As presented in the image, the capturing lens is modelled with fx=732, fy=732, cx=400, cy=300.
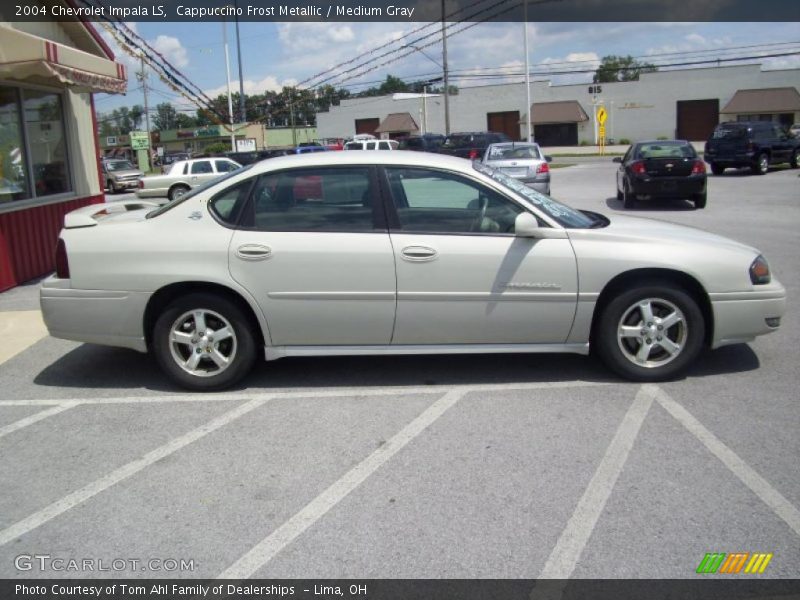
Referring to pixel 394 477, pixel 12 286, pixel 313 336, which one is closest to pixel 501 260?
pixel 313 336

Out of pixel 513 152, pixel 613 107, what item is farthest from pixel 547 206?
pixel 613 107

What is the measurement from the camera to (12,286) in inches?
363

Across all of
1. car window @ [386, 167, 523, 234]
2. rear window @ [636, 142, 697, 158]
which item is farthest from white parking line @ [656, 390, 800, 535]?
rear window @ [636, 142, 697, 158]

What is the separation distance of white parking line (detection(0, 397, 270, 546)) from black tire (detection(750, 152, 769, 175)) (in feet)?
77.3

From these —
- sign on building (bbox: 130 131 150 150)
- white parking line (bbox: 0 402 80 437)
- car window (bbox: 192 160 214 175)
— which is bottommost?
white parking line (bbox: 0 402 80 437)

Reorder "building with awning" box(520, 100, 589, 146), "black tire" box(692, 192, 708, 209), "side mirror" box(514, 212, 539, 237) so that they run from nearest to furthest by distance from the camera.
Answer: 1. "side mirror" box(514, 212, 539, 237)
2. "black tire" box(692, 192, 708, 209)
3. "building with awning" box(520, 100, 589, 146)

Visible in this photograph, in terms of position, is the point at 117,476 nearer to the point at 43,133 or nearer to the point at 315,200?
the point at 315,200

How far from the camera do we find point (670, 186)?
635 inches

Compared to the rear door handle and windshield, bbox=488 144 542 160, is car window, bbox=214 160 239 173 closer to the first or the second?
windshield, bbox=488 144 542 160

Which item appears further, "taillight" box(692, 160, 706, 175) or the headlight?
"taillight" box(692, 160, 706, 175)

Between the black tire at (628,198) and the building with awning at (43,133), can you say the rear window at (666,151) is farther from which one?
the building with awning at (43,133)

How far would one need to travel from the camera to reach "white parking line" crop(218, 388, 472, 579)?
318 centimetres

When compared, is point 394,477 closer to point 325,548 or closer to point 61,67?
point 325,548

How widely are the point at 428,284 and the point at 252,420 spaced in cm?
148
